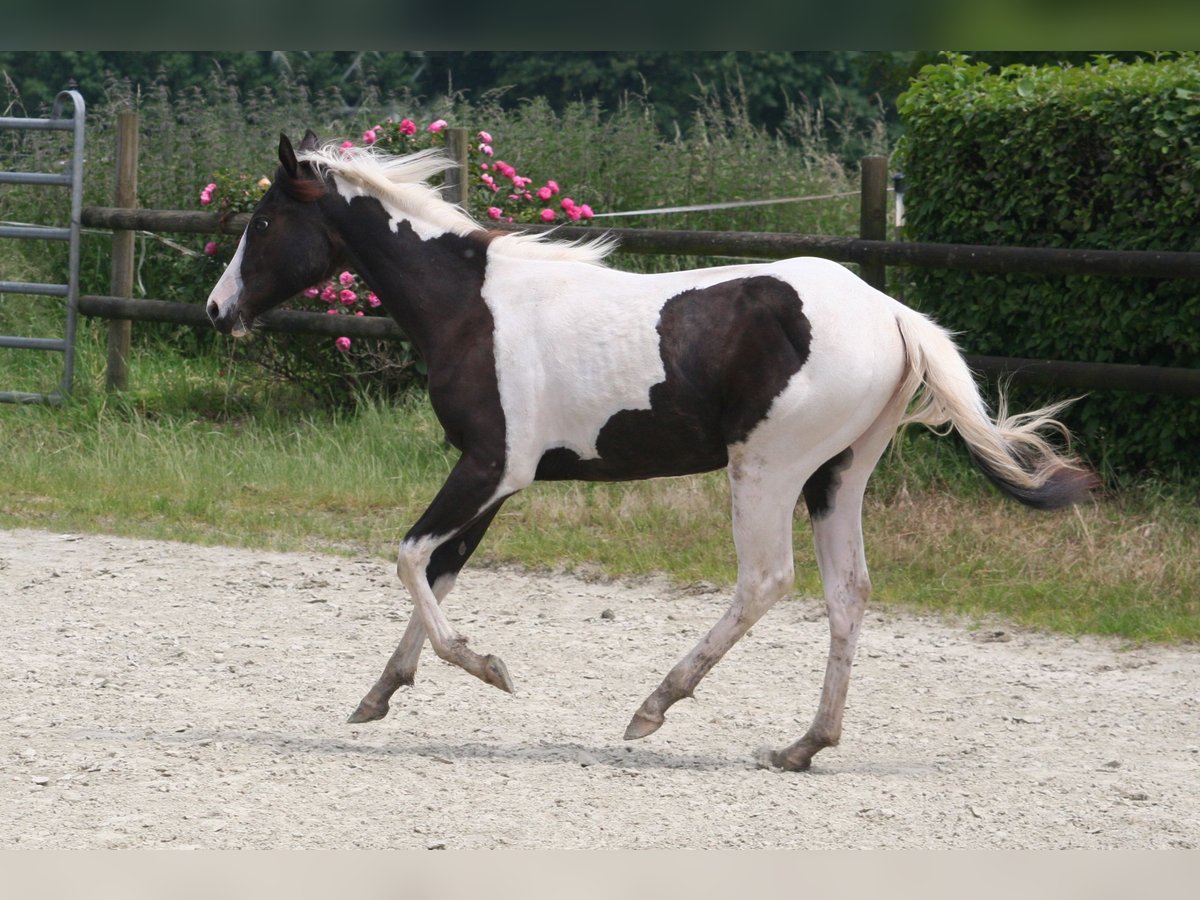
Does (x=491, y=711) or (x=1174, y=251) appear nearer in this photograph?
(x=491, y=711)

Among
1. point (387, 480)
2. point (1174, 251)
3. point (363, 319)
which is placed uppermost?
point (1174, 251)

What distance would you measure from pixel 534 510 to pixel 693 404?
3.40 meters

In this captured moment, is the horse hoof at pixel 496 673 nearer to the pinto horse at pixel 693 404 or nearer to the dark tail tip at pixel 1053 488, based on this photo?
the pinto horse at pixel 693 404

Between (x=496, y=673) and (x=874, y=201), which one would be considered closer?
(x=496, y=673)

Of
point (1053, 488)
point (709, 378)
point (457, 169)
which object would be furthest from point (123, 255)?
point (1053, 488)

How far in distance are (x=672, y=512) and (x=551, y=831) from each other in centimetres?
394

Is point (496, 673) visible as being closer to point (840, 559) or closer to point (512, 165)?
point (840, 559)

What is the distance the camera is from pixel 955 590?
20.3ft

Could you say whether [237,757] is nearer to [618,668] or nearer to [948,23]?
[618,668]

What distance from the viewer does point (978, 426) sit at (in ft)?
13.7

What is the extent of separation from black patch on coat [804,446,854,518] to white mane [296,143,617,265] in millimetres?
1069

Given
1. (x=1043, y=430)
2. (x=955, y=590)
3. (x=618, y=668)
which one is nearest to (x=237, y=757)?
(x=618, y=668)

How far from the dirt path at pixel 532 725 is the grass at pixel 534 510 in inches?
13.8

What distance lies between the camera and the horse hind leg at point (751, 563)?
13.6 feet
